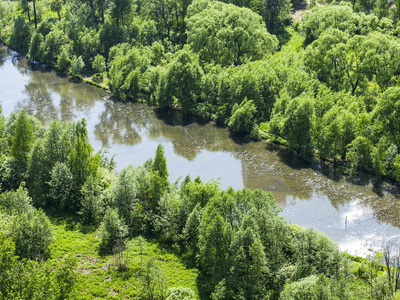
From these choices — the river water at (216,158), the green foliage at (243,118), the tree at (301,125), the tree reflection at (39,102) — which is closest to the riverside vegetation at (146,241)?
the river water at (216,158)

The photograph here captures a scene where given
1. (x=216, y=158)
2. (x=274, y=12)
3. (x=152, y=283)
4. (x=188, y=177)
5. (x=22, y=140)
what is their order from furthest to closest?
1. (x=274, y=12)
2. (x=216, y=158)
3. (x=22, y=140)
4. (x=188, y=177)
5. (x=152, y=283)

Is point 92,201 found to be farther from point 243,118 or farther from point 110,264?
point 243,118

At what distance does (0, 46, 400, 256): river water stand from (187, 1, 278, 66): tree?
20.6 meters

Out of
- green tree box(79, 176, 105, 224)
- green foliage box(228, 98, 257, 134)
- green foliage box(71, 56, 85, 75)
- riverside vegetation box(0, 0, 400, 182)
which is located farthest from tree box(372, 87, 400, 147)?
green foliage box(71, 56, 85, 75)

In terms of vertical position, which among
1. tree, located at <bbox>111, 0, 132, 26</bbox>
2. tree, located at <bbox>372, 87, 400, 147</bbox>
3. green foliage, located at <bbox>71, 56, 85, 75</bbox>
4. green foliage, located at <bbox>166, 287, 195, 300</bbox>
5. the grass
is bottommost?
the grass

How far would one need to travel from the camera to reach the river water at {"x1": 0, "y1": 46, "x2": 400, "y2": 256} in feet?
197

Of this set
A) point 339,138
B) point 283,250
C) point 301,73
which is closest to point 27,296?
point 283,250

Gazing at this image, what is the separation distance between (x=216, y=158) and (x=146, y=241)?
26.5m

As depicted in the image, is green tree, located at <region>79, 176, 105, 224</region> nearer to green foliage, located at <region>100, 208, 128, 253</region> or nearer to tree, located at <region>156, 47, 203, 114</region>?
green foliage, located at <region>100, 208, 128, 253</region>

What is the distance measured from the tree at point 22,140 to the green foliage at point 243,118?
3588 cm

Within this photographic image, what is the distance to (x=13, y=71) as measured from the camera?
369 ft

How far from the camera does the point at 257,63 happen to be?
9175 centimetres

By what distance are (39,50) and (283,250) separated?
3649 inches

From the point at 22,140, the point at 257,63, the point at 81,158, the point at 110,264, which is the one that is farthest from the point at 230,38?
the point at 110,264
